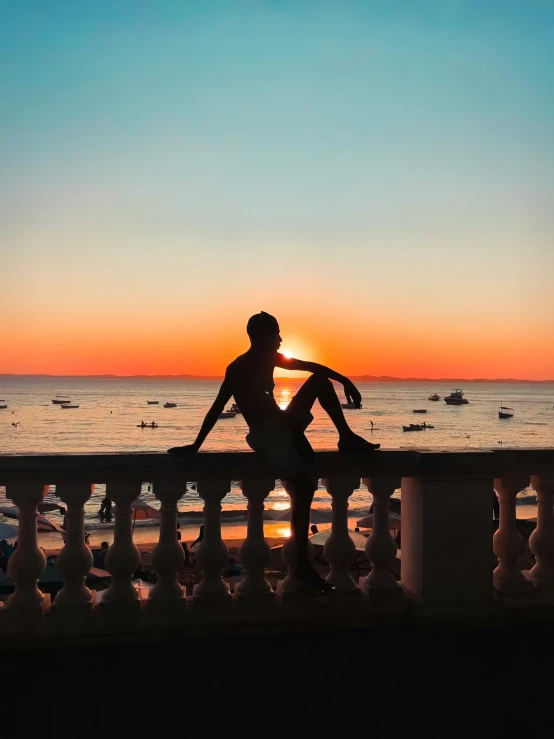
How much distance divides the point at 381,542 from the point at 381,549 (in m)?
0.05

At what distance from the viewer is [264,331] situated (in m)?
4.22

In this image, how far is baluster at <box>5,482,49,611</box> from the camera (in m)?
3.77

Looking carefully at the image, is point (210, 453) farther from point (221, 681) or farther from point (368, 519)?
point (368, 519)

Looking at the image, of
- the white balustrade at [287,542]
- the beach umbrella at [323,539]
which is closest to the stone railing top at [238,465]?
the white balustrade at [287,542]

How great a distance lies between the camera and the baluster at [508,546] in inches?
171

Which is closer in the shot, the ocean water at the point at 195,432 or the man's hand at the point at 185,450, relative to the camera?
the man's hand at the point at 185,450

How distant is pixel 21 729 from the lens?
289 centimetres

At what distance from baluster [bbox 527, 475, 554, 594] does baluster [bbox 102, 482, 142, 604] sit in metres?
2.66

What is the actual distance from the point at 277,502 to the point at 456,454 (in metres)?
39.8

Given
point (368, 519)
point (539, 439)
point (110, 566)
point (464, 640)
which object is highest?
point (110, 566)

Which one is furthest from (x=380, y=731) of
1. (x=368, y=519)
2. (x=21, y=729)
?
(x=368, y=519)

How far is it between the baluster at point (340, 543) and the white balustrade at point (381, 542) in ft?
0.43

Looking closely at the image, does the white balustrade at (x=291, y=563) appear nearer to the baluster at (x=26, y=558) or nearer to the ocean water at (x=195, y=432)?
the baluster at (x=26, y=558)

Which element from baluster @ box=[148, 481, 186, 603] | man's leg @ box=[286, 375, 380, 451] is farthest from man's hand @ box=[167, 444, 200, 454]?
man's leg @ box=[286, 375, 380, 451]
